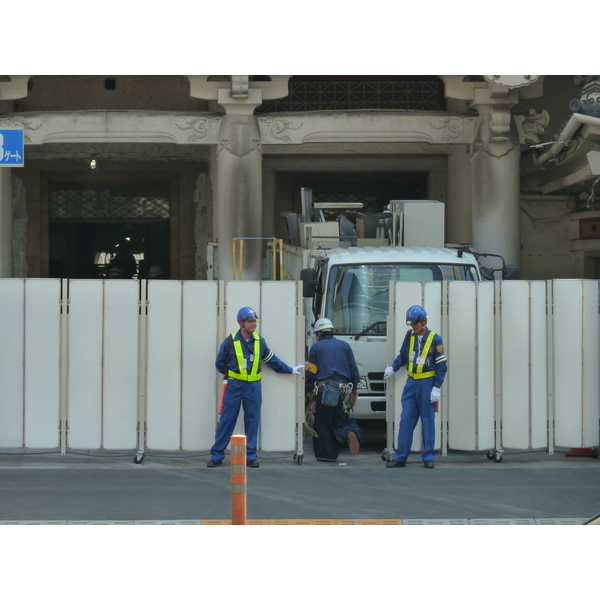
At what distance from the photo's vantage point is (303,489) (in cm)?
1038

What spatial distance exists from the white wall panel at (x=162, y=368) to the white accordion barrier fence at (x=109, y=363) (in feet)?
0.04

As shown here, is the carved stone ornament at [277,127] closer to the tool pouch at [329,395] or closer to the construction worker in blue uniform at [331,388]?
the construction worker in blue uniform at [331,388]

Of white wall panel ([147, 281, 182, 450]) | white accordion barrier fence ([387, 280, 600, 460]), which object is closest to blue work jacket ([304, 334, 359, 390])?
white accordion barrier fence ([387, 280, 600, 460])

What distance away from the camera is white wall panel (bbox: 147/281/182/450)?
11648 mm

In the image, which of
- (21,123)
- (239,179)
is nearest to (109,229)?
(21,123)

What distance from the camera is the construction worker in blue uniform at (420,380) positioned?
1145 cm

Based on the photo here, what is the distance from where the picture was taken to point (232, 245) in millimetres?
19141

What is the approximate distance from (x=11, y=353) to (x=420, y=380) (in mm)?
4591

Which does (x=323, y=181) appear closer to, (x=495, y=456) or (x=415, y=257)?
(x=415, y=257)

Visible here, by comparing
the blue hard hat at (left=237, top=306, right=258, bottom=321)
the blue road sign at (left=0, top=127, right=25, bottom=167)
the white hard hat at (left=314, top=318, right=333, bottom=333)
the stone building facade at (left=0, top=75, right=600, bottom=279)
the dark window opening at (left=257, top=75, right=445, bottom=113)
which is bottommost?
the white hard hat at (left=314, top=318, right=333, bottom=333)

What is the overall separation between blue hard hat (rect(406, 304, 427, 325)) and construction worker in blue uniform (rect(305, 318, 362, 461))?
1.01 m

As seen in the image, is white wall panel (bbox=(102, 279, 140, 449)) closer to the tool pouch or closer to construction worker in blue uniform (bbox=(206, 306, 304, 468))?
construction worker in blue uniform (bbox=(206, 306, 304, 468))

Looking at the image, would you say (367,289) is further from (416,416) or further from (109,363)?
(109,363)

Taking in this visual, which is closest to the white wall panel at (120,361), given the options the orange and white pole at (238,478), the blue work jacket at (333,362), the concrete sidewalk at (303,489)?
the concrete sidewalk at (303,489)
